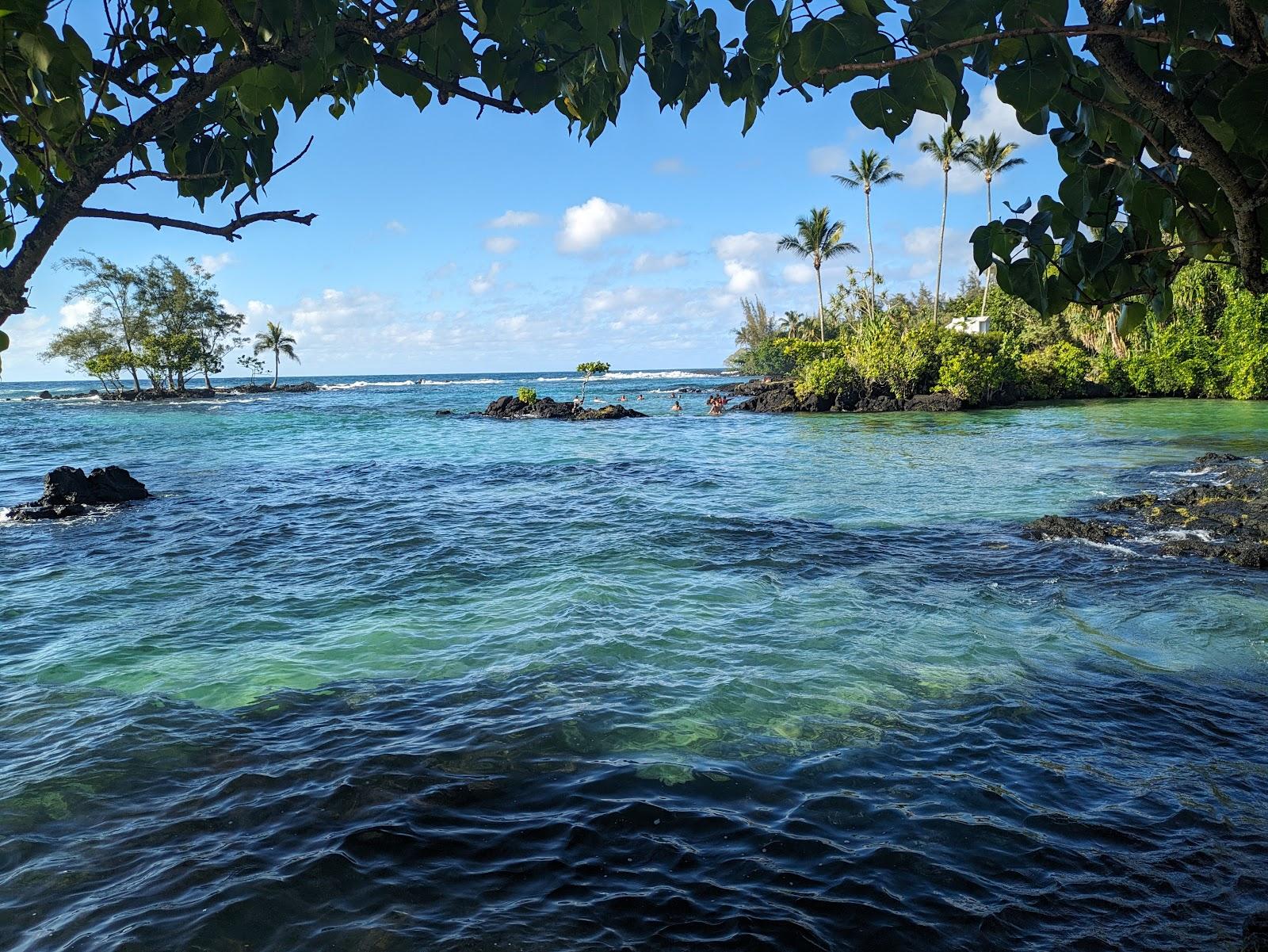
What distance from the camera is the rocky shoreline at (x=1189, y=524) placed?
35.6ft

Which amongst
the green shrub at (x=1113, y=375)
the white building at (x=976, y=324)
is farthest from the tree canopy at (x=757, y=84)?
the white building at (x=976, y=324)

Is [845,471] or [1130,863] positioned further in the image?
[845,471]

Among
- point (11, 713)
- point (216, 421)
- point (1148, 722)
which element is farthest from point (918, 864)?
point (216, 421)

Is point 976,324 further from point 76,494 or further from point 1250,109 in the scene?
point 1250,109

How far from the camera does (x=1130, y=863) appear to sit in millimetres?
4180

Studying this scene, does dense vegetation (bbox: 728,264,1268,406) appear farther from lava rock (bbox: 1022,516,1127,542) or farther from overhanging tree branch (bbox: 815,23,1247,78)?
overhanging tree branch (bbox: 815,23,1247,78)

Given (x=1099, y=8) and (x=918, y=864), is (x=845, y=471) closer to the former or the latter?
(x=918, y=864)

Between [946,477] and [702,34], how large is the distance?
18382 millimetres

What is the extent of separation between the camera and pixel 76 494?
17453mm

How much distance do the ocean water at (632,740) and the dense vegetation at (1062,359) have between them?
29.2 meters

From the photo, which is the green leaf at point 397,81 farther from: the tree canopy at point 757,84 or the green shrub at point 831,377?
the green shrub at point 831,377

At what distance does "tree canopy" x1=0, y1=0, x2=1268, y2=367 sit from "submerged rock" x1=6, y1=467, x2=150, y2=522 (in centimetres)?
1771

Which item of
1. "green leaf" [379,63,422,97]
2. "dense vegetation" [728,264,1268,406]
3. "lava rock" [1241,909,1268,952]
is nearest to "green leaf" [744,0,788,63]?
"green leaf" [379,63,422,97]

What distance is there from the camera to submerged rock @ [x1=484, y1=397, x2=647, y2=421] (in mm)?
44094
